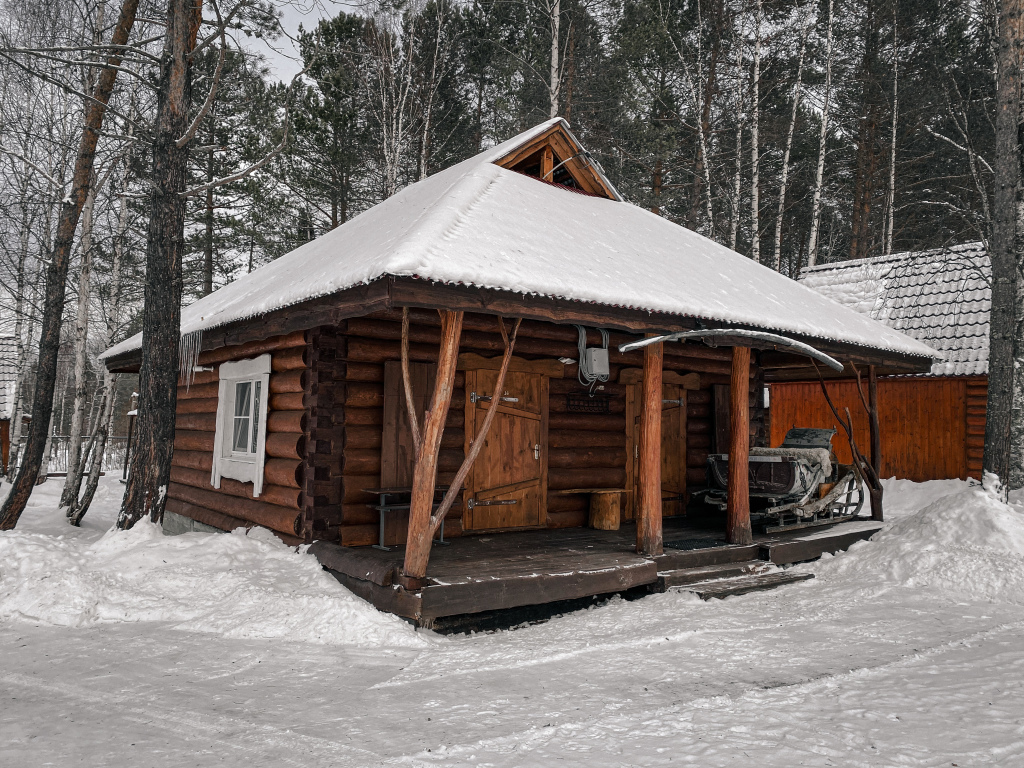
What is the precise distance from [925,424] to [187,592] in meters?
13.8

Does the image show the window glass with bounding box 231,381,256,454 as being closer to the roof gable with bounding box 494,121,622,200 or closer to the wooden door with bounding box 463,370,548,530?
the wooden door with bounding box 463,370,548,530

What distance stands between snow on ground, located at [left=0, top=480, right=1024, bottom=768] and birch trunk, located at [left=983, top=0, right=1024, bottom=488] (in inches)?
71.7

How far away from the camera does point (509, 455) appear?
27.9 feet

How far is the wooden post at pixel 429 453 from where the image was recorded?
18.5ft

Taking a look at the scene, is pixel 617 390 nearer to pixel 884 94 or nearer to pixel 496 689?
pixel 496 689

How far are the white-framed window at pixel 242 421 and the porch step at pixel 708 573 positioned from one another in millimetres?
4486

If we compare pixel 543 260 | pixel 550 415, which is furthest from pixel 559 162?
pixel 543 260

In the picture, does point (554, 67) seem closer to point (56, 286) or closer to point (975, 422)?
point (56, 286)

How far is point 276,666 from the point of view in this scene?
4.80 metres

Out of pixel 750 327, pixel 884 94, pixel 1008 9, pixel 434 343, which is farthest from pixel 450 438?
pixel 884 94

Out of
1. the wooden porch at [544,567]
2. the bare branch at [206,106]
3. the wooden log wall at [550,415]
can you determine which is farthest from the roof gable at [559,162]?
the wooden porch at [544,567]

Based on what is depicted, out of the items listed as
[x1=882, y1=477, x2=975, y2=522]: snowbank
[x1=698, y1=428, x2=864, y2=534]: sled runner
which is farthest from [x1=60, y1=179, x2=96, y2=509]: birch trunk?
[x1=882, y1=477, x2=975, y2=522]: snowbank

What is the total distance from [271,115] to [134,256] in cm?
614

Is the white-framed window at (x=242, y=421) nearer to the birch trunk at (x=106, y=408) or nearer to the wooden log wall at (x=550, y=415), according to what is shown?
the wooden log wall at (x=550, y=415)
